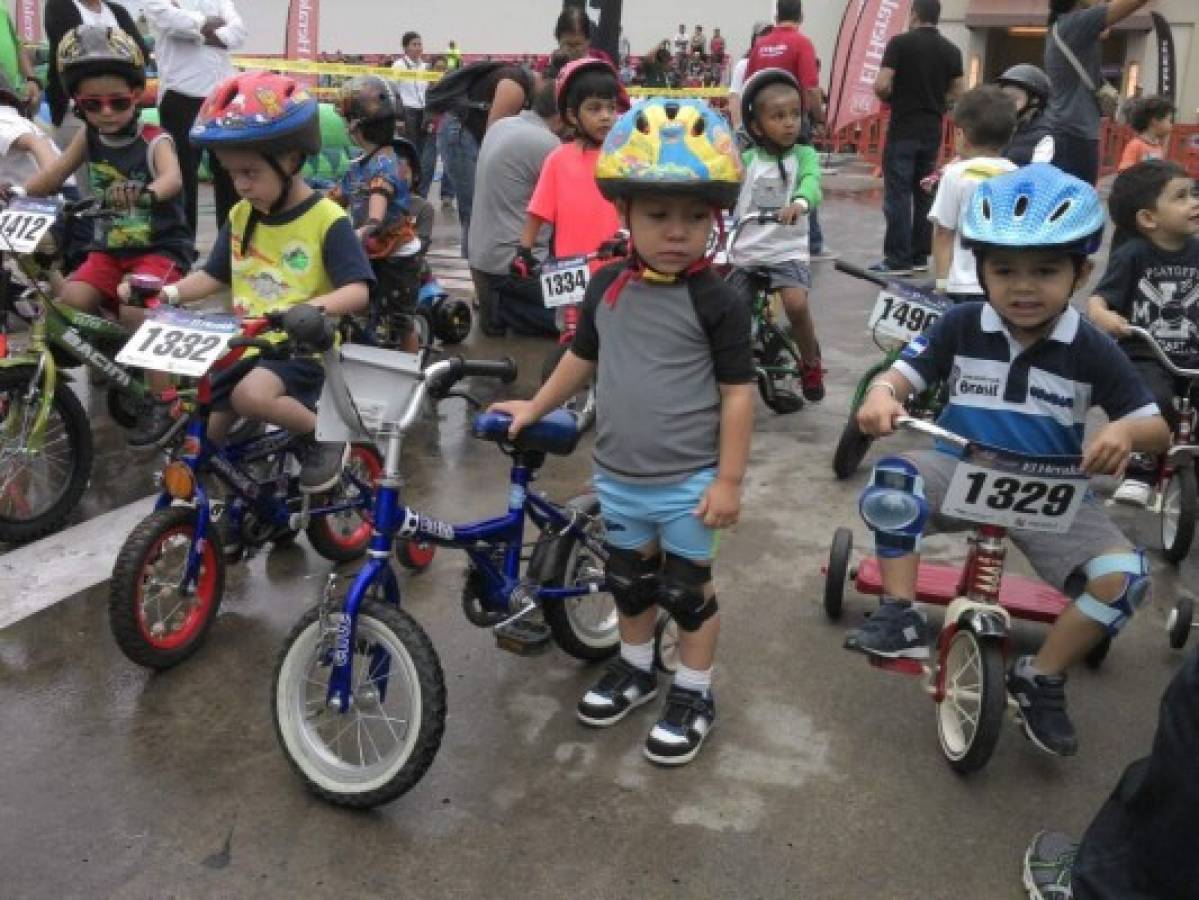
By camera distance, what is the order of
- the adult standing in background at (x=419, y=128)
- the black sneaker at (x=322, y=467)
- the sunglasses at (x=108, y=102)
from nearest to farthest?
the black sneaker at (x=322, y=467) → the sunglasses at (x=108, y=102) → the adult standing in background at (x=419, y=128)

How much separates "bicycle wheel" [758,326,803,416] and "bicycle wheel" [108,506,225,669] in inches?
136

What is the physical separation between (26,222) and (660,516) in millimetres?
3485

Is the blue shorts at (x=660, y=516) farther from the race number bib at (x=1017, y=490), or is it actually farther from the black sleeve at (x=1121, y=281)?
the black sleeve at (x=1121, y=281)

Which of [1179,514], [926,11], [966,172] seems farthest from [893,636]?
[926,11]

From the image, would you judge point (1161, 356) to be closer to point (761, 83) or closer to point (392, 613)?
point (761, 83)

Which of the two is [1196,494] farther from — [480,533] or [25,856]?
[25,856]

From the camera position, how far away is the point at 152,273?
5.34 meters

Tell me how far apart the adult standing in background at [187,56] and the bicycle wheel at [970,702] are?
21.7 feet

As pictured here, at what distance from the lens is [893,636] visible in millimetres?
3145

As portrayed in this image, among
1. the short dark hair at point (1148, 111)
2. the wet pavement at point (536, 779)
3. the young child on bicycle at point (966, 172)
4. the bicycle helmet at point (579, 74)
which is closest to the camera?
A: the wet pavement at point (536, 779)

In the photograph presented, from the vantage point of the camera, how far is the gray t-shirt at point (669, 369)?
306cm

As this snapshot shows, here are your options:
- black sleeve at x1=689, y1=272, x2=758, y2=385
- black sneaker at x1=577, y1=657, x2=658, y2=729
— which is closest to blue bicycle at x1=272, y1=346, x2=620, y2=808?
black sneaker at x1=577, y1=657, x2=658, y2=729

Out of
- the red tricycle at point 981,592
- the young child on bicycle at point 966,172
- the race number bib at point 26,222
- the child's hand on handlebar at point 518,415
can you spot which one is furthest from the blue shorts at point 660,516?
the race number bib at point 26,222

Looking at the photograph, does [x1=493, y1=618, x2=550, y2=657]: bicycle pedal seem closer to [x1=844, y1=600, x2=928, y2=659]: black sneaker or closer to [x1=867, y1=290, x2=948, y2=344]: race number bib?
[x1=844, y1=600, x2=928, y2=659]: black sneaker
